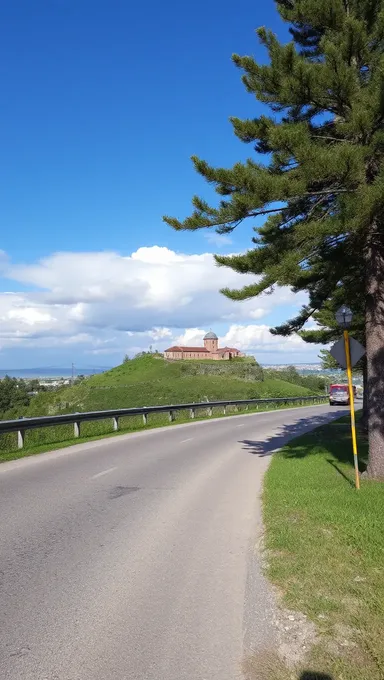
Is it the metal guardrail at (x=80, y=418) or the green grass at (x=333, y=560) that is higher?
the metal guardrail at (x=80, y=418)

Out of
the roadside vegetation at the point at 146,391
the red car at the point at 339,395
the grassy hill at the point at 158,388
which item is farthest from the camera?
the grassy hill at the point at 158,388

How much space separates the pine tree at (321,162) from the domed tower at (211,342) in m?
160

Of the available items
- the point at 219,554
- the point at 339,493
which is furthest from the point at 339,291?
the point at 219,554

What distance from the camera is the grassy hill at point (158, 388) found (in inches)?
2522

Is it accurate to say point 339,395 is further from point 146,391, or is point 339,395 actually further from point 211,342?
point 211,342

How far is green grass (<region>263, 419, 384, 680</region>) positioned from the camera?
12.7 ft

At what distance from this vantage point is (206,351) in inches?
6634

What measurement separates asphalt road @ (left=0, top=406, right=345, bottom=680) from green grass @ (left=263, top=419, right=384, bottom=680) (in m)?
0.34

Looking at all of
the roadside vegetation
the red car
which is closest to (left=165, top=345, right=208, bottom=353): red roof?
the roadside vegetation

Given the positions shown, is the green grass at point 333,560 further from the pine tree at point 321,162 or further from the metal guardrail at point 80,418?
the metal guardrail at point 80,418

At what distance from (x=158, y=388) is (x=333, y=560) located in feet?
249

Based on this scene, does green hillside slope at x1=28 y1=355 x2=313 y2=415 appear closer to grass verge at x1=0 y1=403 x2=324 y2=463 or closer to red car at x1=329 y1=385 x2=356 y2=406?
red car at x1=329 y1=385 x2=356 y2=406

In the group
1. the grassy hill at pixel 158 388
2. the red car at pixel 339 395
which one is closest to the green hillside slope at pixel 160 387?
the grassy hill at pixel 158 388

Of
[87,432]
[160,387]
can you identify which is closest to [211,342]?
[160,387]
